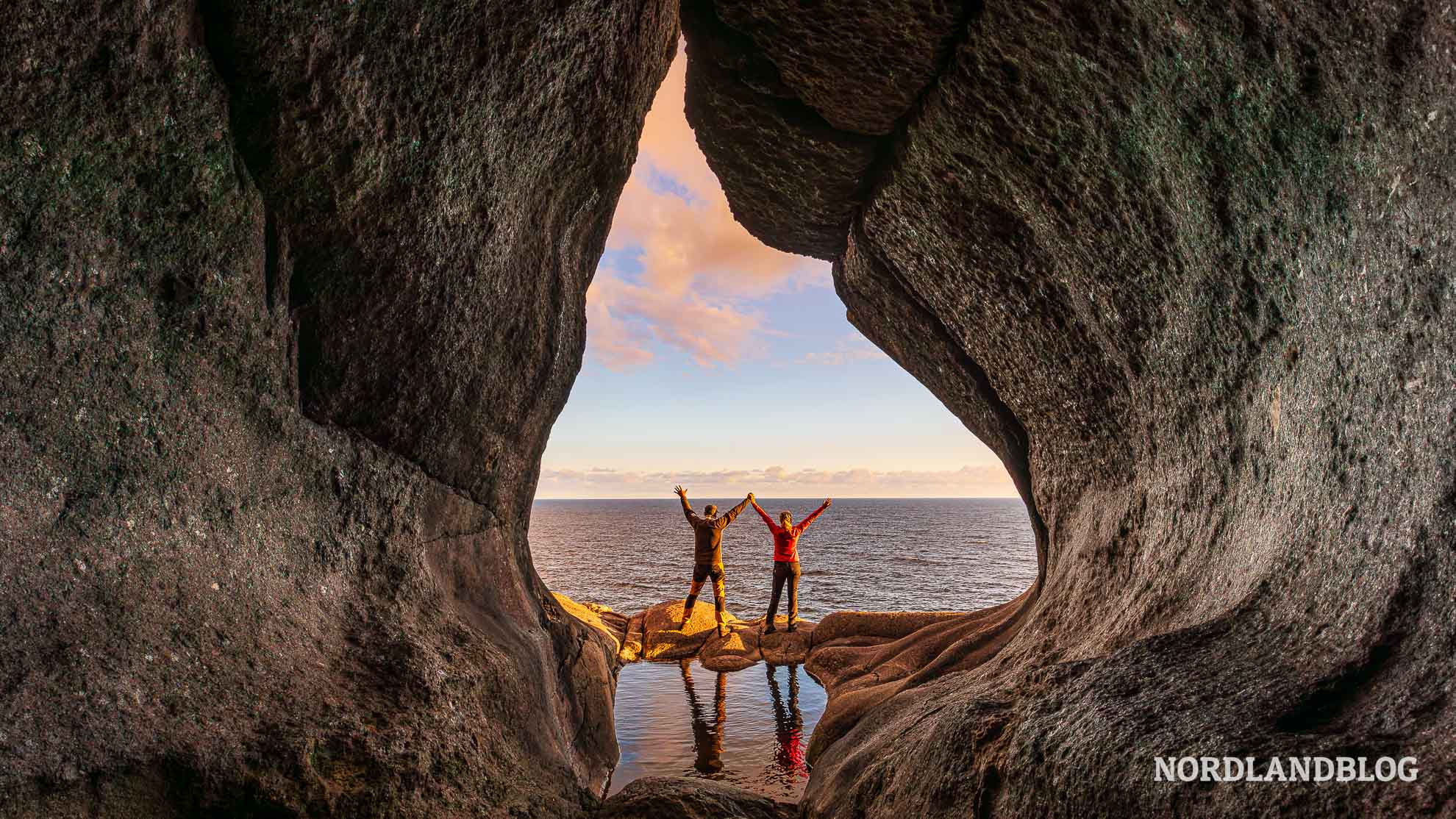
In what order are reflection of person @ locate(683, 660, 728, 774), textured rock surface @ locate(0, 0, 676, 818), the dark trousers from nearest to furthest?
1. textured rock surface @ locate(0, 0, 676, 818)
2. reflection of person @ locate(683, 660, 728, 774)
3. the dark trousers

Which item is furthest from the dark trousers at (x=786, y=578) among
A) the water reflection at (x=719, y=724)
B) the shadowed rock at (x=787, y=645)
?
the water reflection at (x=719, y=724)

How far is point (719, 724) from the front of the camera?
10.6 m

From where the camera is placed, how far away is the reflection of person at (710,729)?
8844mm

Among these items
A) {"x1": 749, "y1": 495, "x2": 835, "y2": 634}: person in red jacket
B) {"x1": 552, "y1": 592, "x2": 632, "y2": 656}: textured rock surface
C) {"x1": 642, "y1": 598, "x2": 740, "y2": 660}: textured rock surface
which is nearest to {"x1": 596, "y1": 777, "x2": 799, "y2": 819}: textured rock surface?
{"x1": 749, "y1": 495, "x2": 835, "y2": 634}: person in red jacket

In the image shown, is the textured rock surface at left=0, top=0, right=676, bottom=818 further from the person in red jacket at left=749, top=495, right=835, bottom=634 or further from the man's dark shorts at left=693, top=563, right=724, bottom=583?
the person in red jacket at left=749, top=495, right=835, bottom=634

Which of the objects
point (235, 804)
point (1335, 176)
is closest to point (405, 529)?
point (235, 804)

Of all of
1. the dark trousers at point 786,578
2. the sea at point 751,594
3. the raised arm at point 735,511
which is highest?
the raised arm at point 735,511

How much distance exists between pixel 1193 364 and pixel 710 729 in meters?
8.22

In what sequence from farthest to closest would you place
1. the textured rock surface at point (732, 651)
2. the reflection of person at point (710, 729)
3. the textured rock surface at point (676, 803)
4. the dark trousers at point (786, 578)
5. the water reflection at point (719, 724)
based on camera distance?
the dark trousers at point (786, 578)
the textured rock surface at point (732, 651)
the reflection of person at point (710, 729)
the water reflection at point (719, 724)
the textured rock surface at point (676, 803)

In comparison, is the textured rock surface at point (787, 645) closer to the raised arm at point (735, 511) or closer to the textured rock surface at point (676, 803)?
the raised arm at point (735, 511)

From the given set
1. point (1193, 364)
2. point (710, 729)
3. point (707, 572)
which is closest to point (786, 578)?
point (707, 572)

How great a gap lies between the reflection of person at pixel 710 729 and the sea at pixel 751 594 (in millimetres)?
25

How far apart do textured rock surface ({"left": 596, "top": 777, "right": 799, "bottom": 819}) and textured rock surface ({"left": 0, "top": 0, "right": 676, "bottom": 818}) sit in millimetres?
305

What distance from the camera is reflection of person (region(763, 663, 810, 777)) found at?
8875mm
